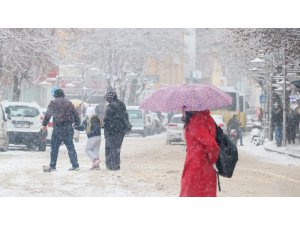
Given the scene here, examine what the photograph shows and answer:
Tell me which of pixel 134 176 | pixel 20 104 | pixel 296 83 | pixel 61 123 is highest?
pixel 296 83

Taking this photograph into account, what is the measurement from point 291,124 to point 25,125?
169 inches

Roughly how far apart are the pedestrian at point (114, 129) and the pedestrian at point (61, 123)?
46cm

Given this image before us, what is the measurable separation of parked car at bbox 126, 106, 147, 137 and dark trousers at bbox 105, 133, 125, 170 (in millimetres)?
395

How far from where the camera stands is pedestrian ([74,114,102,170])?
10891 millimetres

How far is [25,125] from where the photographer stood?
39.7ft

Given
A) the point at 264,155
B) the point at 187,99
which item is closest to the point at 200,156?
the point at 187,99

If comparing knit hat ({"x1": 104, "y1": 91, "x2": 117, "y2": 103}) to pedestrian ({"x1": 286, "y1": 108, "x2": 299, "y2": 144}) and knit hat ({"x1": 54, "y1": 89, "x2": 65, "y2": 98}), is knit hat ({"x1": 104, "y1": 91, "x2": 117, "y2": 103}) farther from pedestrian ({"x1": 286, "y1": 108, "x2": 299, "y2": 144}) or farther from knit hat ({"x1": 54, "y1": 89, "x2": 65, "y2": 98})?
pedestrian ({"x1": 286, "y1": 108, "x2": 299, "y2": 144})

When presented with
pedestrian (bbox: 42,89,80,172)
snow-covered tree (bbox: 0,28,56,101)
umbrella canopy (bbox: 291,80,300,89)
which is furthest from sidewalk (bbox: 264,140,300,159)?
snow-covered tree (bbox: 0,28,56,101)

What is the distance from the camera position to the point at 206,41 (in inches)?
447

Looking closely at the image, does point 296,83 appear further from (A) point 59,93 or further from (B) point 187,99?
(B) point 187,99

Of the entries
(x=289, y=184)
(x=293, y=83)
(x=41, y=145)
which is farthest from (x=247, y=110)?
(x=41, y=145)

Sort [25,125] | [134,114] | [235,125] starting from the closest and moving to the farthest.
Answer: [235,125], [134,114], [25,125]

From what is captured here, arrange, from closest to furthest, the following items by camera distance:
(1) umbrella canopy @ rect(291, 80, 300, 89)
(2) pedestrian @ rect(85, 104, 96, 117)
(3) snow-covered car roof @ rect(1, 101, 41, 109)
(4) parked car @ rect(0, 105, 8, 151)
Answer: (2) pedestrian @ rect(85, 104, 96, 117) → (3) snow-covered car roof @ rect(1, 101, 41, 109) → (4) parked car @ rect(0, 105, 8, 151) → (1) umbrella canopy @ rect(291, 80, 300, 89)
